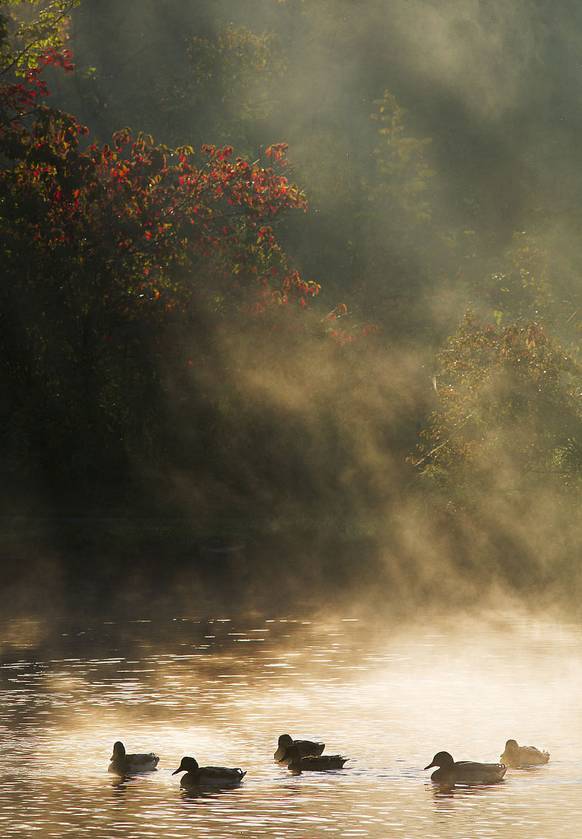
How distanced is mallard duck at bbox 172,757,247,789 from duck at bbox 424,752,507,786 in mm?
1981

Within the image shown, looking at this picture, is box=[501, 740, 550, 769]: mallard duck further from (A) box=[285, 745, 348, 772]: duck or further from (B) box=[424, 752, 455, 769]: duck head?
(A) box=[285, 745, 348, 772]: duck

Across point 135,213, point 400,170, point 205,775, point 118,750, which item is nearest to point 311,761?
point 205,775

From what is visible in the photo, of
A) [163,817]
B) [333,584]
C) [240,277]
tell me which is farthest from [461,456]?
[163,817]

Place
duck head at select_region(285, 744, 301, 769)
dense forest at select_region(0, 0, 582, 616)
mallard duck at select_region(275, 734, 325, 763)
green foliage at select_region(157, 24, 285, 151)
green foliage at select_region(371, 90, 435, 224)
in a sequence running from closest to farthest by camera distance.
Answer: duck head at select_region(285, 744, 301, 769), mallard duck at select_region(275, 734, 325, 763), dense forest at select_region(0, 0, 582, 616), green foliage at select_region(157, 24, 285, 151), green foliage at select_region(371, 90, 435, 224)

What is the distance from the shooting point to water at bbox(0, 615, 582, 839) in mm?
17219

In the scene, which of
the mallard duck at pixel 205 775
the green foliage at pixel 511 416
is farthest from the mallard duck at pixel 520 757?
the green foliage at pixel 511 416

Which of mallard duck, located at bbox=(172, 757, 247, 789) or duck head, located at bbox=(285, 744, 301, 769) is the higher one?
duck head, located at bbox=(285, 744, 301, 769)

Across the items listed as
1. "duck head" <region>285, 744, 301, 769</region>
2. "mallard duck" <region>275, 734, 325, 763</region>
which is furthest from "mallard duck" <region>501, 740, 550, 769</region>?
"duck head" <region>285, 744, 301, 769</region>

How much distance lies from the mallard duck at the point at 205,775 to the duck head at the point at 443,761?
1980 millimetres

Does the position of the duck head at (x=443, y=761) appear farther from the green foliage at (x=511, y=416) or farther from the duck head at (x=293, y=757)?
the green foliage at (x=511, y=416)

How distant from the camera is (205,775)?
719 inches

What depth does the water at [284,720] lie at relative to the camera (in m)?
17.2

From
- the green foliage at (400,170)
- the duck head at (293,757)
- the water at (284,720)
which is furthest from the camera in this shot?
the green foliage at (400,170)

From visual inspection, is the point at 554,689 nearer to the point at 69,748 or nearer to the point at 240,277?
the point at 69,748
